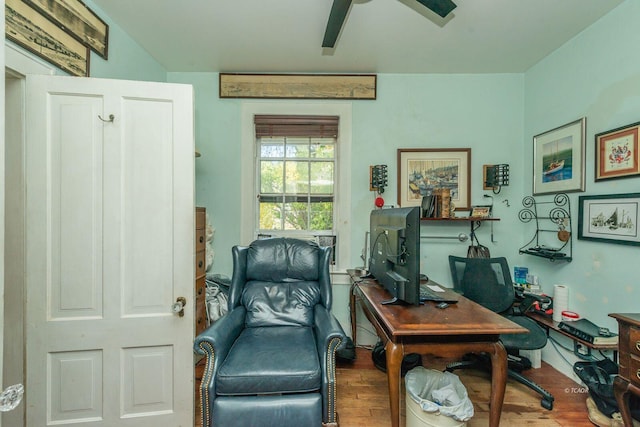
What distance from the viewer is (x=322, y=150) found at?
2953mm

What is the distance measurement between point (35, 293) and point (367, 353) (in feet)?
8.02

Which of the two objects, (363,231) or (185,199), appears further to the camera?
(363,231)

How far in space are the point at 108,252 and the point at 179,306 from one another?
49 centimetres

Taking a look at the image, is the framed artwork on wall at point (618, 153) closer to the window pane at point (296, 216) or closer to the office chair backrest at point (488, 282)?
the office chair backrest at point (488, 282)

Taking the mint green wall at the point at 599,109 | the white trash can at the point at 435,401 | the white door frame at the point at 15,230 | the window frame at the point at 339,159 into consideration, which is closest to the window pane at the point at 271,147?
the window frame at the point at 339,159

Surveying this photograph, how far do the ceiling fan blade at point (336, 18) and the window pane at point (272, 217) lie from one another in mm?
1569

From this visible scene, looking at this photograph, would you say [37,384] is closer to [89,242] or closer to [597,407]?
[89,242]

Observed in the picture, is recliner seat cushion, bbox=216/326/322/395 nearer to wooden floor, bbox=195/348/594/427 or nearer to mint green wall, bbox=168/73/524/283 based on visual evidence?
wooden floor, bbox=195/348/594/427

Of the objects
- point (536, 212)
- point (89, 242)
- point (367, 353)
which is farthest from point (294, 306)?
point (536, 212)

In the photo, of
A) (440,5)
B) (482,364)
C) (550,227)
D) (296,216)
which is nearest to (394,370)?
(482,364)

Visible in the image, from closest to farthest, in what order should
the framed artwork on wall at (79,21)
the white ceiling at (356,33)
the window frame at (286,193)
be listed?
the framed artwork on wall at (79,21) < the white ceiling at (356,33) < the window frame at (286,193)

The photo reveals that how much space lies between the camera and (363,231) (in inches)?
112

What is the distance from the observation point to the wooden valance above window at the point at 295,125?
283 centimetres

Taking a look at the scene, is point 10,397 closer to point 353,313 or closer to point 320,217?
point 353,313
